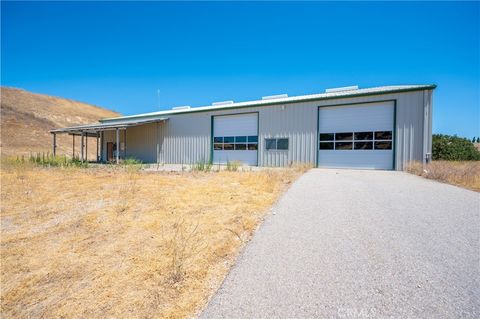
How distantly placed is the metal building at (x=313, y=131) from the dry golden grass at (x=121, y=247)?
922 cm

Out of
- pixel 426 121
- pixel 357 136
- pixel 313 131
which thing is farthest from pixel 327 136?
pixel 426 121

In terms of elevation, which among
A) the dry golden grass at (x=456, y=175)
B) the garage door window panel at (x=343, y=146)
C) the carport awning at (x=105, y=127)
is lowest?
the dry golden grass at (x=456, y=175)

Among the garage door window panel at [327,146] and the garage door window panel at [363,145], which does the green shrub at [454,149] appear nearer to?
the garage door window panel at [363,145]

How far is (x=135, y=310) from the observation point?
8.58ft

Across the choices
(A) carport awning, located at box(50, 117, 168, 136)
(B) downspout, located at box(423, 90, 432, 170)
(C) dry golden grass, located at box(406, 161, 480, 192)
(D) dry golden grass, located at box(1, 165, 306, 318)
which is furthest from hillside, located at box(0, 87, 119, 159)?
(B) downspout, located at box(423, 90, 432, 170)

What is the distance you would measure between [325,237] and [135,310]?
111 inches

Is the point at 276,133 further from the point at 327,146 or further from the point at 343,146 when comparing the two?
the point at 343,146

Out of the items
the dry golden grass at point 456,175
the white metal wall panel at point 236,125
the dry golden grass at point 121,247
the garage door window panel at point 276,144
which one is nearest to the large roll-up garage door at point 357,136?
the garage door window panel at point 276,144

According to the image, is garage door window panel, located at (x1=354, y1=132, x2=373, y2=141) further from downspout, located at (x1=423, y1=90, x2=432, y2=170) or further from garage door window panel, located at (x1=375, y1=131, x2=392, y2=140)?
downspout, located at (x1=423, y1=90, x2=432, y2=170)

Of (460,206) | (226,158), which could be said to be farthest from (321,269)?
(226,158)

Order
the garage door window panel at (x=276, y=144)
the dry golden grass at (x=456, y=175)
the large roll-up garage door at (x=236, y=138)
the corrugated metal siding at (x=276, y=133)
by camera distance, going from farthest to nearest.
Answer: the large roll-up garage door at (x=236, y=138) → the garage door window panel at (x=276, y=144) → the corrugated metal siding at (x=276, y=133) → the dry golden grass at (x=456, y=175)

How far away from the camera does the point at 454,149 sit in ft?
68.1

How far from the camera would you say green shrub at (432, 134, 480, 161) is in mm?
20672

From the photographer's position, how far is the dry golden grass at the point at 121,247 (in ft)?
9.32
